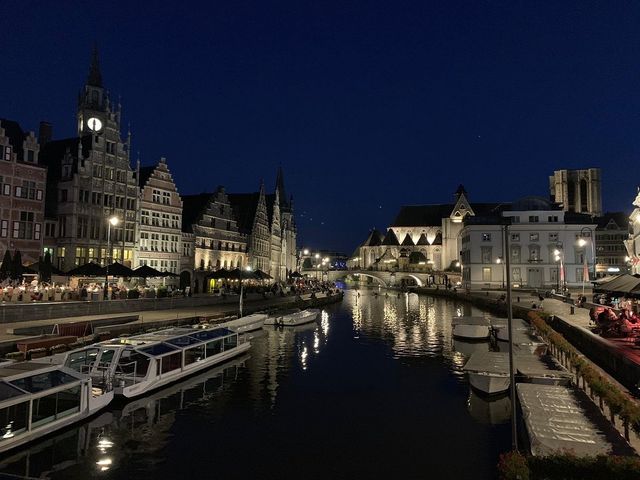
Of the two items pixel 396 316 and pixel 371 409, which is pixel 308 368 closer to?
pixel 371 409

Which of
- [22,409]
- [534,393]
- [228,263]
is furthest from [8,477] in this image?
[228,263]

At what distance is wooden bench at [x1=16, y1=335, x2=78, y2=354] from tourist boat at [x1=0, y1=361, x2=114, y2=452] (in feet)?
23.0

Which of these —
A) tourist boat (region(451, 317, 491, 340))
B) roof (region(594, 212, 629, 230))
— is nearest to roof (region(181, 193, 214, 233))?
tourist boat (region(451, 317, 491, 340))

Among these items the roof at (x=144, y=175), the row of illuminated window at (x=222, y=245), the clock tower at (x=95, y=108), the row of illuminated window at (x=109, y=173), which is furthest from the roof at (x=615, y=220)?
the clock tower at (x=95, y=108)

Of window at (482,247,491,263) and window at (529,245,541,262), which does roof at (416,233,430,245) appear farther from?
window at (529,245,541,262)

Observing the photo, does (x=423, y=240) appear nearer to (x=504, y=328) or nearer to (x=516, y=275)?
(x=516, y=275)

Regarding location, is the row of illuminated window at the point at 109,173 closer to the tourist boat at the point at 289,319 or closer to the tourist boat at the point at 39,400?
the tourist boat at the point at 289,319

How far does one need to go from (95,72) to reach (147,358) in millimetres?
53237

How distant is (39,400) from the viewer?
17891 mm

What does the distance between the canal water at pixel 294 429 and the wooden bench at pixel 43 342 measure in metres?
7.76

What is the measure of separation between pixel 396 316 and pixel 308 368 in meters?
34.4

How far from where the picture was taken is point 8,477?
9.22 meters

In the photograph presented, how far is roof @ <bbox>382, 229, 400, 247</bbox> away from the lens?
522 feet

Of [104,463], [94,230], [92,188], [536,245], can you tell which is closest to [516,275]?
[536,245]
